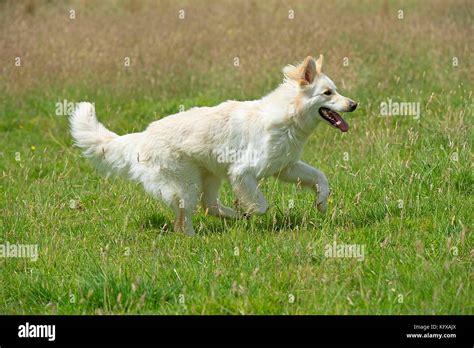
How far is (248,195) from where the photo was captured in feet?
22.0

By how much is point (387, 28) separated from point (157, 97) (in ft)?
13.4

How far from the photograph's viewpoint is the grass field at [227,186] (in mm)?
5012

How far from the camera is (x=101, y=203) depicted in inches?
298

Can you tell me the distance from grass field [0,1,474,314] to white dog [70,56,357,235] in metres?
0.32

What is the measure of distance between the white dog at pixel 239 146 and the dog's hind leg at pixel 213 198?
0.51 feet

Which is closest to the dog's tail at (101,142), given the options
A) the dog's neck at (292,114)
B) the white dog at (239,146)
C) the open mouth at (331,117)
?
the white dog at (239,146)

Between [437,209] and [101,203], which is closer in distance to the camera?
[437,209]

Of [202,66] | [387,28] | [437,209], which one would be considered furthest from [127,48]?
[437,209]

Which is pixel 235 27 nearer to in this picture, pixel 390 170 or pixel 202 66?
pixel 202 66

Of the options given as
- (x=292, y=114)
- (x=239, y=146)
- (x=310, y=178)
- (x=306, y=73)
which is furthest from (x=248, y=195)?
(x=306, y=73)

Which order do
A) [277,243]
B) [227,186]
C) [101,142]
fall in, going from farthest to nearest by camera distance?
[227,186]
[101,142]
[277,243]

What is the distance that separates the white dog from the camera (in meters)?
6.68

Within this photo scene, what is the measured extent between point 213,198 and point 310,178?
996 millimetres

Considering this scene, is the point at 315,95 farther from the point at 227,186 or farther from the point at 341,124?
the point at 227,186
